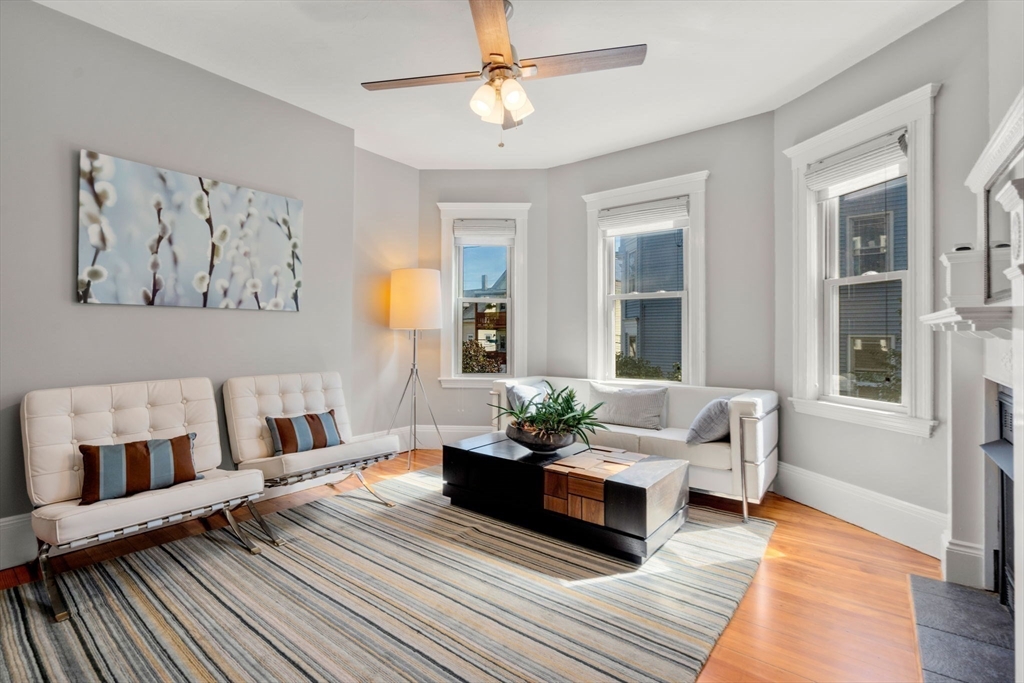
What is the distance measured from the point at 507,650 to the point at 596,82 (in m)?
3.32

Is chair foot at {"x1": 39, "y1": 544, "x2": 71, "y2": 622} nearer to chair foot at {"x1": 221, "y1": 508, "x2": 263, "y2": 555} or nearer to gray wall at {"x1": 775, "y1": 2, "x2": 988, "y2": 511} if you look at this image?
chair foot at {"x1": 221, "y1": 508, "x2": 263, "y2": 555}

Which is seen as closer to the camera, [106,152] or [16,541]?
[16,541]

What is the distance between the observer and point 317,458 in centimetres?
306

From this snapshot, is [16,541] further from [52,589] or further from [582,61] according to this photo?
[582,61]

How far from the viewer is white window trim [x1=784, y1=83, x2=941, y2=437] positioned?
2.73 m

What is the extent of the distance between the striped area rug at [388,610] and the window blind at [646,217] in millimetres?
2560

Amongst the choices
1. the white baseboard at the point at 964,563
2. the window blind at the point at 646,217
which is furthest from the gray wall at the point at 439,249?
the white baseboard at the point at 964,563

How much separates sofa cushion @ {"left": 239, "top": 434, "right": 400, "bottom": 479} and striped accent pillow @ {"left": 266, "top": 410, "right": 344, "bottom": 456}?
0.09 m

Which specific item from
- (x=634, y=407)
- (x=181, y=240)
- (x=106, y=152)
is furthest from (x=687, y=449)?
(x=106, y=152)

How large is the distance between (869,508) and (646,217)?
273cm

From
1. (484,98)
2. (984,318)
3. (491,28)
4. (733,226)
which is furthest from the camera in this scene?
(733,226)

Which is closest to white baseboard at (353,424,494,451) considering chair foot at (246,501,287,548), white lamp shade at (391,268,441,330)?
white lamp shade at (391,268,441,330)

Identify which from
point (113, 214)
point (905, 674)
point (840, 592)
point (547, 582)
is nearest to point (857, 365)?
point (840, 592)

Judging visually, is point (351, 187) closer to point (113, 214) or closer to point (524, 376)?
point (113, 214)
